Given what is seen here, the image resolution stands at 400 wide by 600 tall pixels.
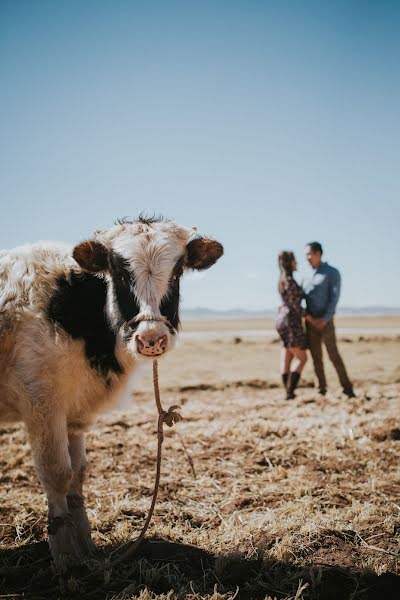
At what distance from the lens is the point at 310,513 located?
4.16m

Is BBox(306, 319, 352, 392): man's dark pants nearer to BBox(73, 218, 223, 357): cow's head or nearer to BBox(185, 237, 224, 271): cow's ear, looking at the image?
BBox(185, 237, 224, 271): cow's ear

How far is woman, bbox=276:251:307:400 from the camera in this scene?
9352 millimetres

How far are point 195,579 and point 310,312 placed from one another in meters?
7.07

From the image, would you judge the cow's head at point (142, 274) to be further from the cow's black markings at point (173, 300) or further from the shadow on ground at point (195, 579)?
the shadow on ground at point (195, 579)

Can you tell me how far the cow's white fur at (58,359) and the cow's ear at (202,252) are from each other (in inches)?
9.4

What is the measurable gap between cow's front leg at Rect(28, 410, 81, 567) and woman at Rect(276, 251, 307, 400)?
255 inches

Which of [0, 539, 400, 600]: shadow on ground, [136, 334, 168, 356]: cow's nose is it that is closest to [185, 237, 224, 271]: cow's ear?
[136, 334, 168, 356]: cow's nose

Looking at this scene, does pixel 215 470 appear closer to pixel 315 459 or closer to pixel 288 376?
pixel 315 459

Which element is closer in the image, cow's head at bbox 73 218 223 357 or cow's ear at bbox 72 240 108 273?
cow's head at bbox 73 218 223 357

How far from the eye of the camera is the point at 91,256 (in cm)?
391

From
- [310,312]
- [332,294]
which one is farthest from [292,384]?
[332,294]

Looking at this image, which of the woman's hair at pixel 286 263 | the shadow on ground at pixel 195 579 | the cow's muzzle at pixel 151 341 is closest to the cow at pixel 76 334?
the cow's muzzle at pixel 151 341

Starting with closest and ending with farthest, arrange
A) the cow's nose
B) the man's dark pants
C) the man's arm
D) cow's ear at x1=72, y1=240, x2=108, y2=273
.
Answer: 1. the cow's nose
2. cow's ear at x1=72, y1=240, x2=108, y2=273
3. the man's dark pants
4. the man's arm

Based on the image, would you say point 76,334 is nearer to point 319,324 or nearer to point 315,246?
point 319,324
